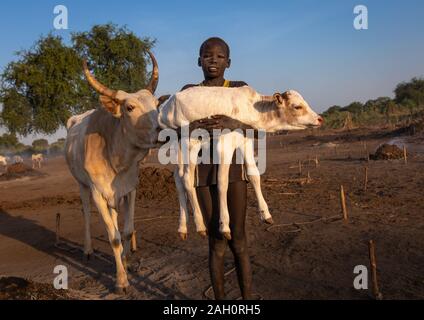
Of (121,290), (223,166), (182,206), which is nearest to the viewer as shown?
(223,166)

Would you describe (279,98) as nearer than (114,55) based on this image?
Yes

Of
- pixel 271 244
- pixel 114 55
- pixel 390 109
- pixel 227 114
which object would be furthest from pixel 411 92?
pixel 227 114

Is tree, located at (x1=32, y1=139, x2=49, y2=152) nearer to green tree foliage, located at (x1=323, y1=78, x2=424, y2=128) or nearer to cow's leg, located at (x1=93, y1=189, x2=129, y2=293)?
green tree foliage, located at (x1=323, y1=78, x2=424, y2=128)

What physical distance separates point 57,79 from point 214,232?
499 inches

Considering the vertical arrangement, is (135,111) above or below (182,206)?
above

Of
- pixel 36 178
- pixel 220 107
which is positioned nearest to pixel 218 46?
pixel 220 107

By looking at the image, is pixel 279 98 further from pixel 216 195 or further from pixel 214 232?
pixel 214 232

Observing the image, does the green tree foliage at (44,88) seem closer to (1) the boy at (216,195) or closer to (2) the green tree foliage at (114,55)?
(2) the green tree foliage at (114,55)

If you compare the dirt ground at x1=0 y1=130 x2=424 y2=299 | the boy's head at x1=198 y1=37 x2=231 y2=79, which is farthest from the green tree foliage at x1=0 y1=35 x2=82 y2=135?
the boy's head at x1=198 y1=37 x2=231 y2=79

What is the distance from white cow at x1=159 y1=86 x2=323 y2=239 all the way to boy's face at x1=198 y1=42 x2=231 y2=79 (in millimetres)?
254

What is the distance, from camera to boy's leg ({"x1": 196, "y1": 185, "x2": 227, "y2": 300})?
11.7 feet

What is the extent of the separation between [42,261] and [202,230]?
14.2 feet

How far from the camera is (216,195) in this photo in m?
3.59

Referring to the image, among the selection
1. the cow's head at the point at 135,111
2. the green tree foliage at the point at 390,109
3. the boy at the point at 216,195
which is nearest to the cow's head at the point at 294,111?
the boy at the point at 216,195
